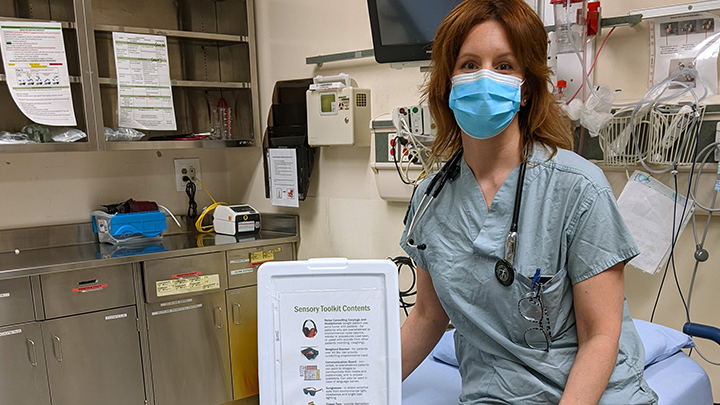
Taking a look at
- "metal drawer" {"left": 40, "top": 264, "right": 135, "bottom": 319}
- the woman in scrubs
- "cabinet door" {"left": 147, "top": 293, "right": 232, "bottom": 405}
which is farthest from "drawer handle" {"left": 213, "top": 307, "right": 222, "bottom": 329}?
the woman in scrubs

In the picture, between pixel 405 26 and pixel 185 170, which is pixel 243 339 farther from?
pixel 405 26

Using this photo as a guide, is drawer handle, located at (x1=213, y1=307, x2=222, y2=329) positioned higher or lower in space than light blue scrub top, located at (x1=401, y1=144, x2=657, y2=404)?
lower

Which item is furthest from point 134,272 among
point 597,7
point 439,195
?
point 597,7

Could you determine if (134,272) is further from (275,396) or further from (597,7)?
(597,7)

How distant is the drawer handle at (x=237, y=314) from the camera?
110 inches

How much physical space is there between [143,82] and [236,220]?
0.82 meters

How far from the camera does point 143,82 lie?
2.77 m

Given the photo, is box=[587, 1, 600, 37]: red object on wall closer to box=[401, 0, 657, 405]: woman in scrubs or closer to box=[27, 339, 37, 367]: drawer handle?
box=[401, 0, 657, 405]: woman in scrubs

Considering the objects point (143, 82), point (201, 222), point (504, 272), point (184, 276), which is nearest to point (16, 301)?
point (184, 276)

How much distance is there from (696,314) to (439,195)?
3.33 ft

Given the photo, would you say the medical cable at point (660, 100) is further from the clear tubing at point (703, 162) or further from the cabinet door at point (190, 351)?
the cabinet door at point (190, 351)

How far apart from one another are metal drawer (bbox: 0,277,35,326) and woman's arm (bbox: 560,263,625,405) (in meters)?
2.08

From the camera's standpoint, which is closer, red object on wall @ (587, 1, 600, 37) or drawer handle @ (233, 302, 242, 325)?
red object on wall @ (587, 1, 600, 37)

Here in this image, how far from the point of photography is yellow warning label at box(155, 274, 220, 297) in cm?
256
